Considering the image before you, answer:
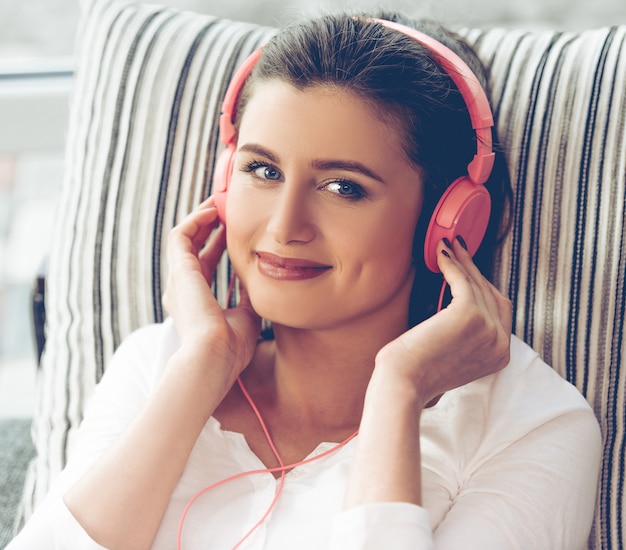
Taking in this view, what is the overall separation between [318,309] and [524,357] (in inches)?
12.8

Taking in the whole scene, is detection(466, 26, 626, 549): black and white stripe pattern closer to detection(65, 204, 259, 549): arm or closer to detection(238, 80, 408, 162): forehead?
detection(238, 80, 408, 162): forehead

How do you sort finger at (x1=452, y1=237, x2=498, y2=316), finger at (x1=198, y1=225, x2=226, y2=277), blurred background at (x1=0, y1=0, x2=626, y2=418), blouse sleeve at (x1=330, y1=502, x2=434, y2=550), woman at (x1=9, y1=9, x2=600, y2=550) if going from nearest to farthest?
1. blouse sleeve at (x1=330, y1=502, x2=434, y2=550)
2. woman at (x1=9, y1=9, x2=600, y2=550)
3. finger at (x1=452, y1=237, x2=498, y2=316)
4. finger at (x1=198, y1=225, x2=226, y2=277)
5. blurred background at (x1=0, y1=0, x2=626, y2=418)

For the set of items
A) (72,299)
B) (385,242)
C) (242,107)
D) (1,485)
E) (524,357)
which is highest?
(242,107)

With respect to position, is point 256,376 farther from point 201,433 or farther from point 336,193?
point 336,193

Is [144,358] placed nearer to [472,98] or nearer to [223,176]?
[223,176]

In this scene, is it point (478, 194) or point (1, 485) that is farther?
point (1, 485)

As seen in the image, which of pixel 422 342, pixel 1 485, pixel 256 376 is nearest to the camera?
pixel 422 342

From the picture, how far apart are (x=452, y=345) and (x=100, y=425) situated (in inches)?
21.7

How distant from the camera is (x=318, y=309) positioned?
1.06 meters

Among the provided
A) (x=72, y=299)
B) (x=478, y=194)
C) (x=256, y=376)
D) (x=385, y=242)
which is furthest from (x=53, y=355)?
(x=478, y=194)

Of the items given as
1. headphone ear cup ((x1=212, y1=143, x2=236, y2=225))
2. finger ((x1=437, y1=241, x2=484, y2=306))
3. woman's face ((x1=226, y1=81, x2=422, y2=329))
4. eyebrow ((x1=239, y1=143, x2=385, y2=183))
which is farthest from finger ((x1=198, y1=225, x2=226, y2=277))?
finger ((x1=437, y1=241, x2=484, y2=306))

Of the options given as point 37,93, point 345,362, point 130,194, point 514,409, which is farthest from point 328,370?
point 37,93

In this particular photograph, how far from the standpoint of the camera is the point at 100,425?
1.15 metres

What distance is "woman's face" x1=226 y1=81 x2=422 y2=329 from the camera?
39.7 inches
